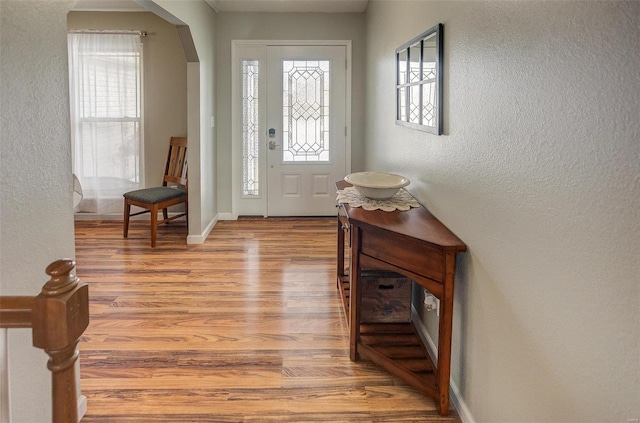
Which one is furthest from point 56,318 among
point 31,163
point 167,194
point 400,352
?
point 167,194

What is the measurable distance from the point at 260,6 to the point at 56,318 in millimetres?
5475

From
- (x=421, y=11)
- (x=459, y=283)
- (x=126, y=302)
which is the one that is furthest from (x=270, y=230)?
(x=459, y=283)

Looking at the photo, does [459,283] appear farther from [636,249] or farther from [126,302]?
[126,302]

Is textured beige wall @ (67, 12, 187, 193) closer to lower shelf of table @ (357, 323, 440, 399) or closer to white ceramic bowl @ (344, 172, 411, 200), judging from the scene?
white ceramic bowl @ (344, 172, 411, 200)

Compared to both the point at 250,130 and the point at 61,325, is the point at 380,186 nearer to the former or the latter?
the point at 61,325

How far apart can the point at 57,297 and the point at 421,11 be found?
271 centimetres

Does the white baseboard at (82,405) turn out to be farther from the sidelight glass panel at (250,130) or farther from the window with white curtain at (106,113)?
the sidelight glass panel at (250,130)

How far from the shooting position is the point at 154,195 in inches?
211

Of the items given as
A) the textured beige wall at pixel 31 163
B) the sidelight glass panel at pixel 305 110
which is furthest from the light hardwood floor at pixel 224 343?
the sidelight glass panel at pixel 305 110

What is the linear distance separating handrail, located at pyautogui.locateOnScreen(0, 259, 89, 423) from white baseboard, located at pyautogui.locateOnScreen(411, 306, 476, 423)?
1.62 metres

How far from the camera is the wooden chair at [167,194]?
5.28 m

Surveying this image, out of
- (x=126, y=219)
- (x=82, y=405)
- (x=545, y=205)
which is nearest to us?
(x=545, y=205)

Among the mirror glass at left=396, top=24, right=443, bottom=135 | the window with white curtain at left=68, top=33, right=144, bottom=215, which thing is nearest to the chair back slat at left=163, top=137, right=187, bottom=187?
the window with white curtain at left=68, top=33, right=144, bottom=215

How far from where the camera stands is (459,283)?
2.43 m
